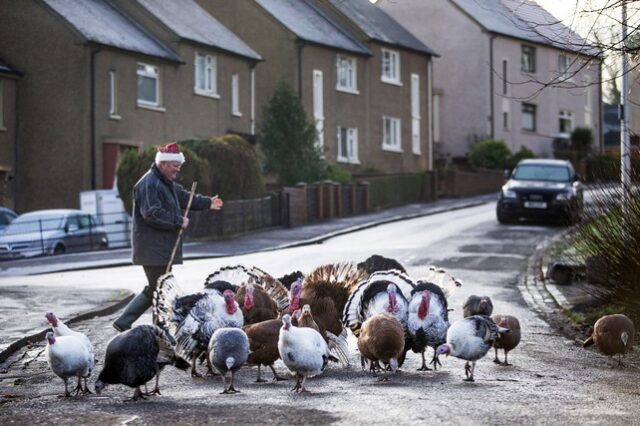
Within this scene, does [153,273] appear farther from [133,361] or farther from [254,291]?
[133,361]

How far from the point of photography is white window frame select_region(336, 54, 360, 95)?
2307 inches

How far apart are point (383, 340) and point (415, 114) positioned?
176 feet

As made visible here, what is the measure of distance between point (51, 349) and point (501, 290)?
13.3 m

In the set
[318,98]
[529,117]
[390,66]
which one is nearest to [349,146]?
[318,98]

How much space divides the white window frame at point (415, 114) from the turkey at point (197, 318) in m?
52.7

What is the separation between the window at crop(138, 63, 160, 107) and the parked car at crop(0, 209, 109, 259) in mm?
8821

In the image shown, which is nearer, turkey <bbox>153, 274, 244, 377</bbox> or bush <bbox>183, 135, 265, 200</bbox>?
turkey <bbox>153, 274, 244, 377</bbox>

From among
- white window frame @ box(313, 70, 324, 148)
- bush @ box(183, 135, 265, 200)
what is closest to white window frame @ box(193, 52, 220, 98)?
white window frame @ box(313, 70, 324, 148)

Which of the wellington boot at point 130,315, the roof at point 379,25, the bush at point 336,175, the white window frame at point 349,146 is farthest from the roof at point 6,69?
the wellington boot at point 130,315

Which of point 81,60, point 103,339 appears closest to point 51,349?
point 103,339

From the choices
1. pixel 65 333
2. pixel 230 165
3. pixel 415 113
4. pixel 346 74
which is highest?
pixel 346 74

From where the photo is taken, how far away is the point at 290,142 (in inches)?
1896

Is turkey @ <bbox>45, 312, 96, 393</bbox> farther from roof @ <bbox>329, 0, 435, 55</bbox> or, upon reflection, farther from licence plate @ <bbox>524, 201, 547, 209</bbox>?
roof @ <bbox>329, 0, 435, 55</bbox>

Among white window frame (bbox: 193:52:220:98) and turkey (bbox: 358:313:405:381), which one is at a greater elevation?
white window frame (bbox: 193:52:220:98)
